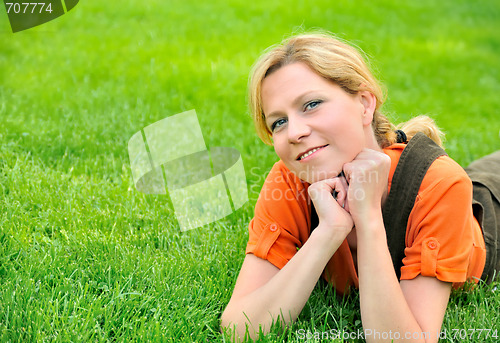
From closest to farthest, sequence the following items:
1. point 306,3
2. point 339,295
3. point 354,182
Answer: point 354,182 → point 339,295 → point 306,3

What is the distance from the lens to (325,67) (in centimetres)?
262

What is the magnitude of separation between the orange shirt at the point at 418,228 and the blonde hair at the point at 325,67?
0.23m

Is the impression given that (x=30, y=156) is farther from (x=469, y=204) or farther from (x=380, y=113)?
(x=469, y=204)

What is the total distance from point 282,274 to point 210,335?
453 millimetres

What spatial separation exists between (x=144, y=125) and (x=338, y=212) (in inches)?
123

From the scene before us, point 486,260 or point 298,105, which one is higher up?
point 298,105

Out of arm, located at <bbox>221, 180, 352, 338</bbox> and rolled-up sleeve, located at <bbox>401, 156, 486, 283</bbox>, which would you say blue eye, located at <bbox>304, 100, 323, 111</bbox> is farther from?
rolled-up sleeve, located at <bbox>401, 156, 486, 283</bbox>

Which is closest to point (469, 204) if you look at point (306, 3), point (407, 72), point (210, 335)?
point (210, 335)

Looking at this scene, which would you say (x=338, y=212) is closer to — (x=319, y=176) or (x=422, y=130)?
(x=319, y=176)

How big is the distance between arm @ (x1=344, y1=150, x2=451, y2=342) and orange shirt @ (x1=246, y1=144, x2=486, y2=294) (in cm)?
9

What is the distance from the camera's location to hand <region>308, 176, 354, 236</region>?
243 centimetres

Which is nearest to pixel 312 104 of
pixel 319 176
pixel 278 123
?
pixel 278 123

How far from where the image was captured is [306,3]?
9.39 meters

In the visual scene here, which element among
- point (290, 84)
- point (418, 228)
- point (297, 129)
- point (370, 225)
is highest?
point (290, 84)
